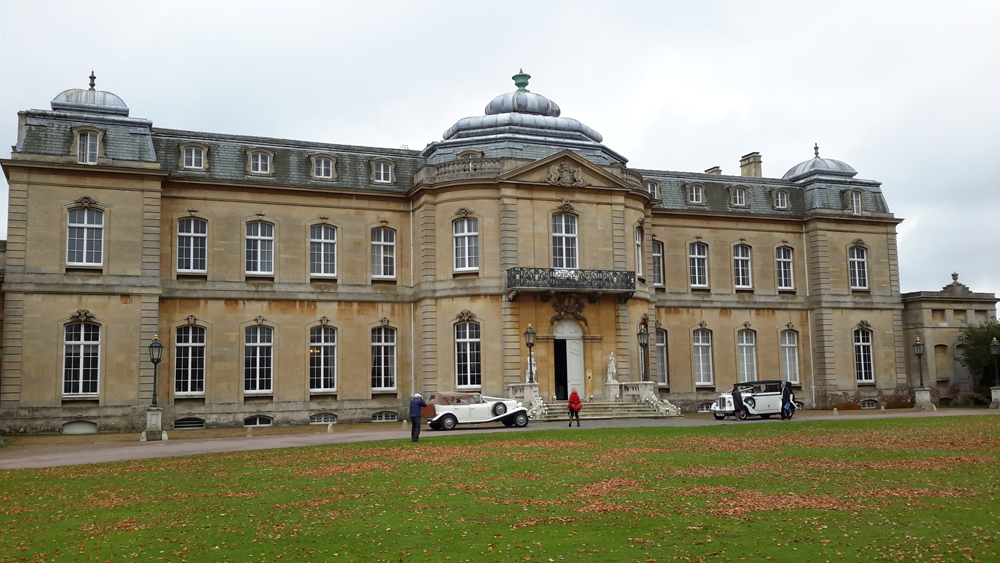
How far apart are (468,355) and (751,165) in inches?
894

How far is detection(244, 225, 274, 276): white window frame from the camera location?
119 ft

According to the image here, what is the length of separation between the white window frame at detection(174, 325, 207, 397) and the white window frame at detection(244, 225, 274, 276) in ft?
10.5

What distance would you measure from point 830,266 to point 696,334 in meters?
7.82

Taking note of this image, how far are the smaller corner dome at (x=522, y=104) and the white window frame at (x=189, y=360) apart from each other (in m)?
16.1

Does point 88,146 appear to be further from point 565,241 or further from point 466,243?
point 565,241

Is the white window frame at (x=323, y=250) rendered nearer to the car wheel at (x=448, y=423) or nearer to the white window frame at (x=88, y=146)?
the white window frame at (x=88, y=146)

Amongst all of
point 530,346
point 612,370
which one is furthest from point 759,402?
point 530,346

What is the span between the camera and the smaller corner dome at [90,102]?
3438 centimetres

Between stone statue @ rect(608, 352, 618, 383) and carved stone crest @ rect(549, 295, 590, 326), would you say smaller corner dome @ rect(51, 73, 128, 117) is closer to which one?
carved stone crest @ rect(549, 295, 590, 326)

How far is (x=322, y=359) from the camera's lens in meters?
36.8

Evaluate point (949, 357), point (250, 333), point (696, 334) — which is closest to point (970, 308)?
point (949, 357)

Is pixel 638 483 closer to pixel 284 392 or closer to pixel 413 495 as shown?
pixel 413 495

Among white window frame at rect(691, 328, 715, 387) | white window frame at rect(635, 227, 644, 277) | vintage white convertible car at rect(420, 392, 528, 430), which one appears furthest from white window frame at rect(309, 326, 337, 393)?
white window frame at rect(691, 328, 715, 387)

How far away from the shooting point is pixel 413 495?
46.0 feet
